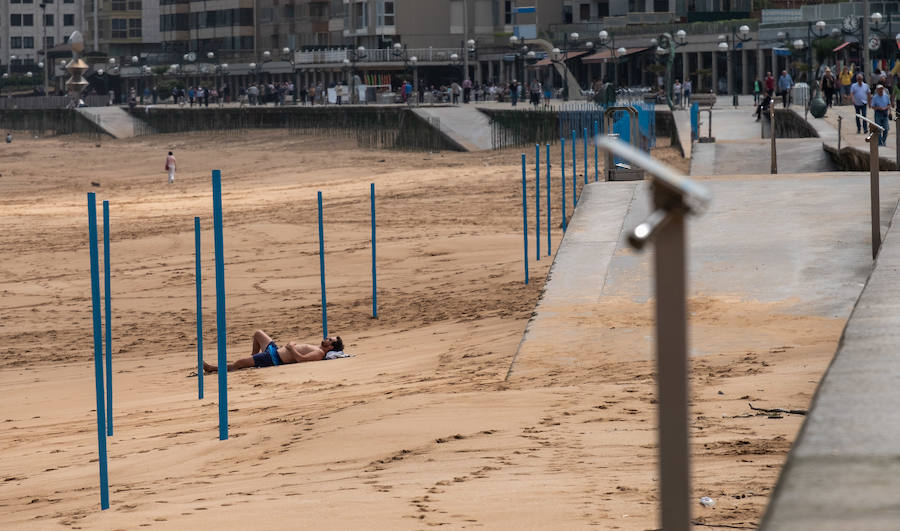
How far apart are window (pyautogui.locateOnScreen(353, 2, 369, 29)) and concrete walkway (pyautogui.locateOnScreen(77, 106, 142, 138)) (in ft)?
63.4

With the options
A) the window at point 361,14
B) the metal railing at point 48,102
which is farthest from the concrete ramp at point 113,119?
the window at point 361,14

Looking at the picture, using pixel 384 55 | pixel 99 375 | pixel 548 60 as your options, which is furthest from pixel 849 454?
pixel 384 55

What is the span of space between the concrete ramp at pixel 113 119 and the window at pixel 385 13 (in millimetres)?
19211

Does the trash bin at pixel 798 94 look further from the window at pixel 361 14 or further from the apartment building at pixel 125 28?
the apartment building at pixel 125 28

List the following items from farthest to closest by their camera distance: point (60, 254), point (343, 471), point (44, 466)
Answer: point (60, 254) → point (44, 466) → point (343, 471)

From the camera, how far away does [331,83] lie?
86.7 meters

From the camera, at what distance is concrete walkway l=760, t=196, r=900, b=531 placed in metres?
3.90

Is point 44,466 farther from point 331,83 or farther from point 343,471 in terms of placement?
point 331,83

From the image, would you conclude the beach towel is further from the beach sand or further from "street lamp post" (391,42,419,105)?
"street lamp post" (391,42,419,105)

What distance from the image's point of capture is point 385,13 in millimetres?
90438

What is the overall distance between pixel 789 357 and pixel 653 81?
63.2m

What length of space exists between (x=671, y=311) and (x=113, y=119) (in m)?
77.7

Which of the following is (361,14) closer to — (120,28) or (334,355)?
(120,28)

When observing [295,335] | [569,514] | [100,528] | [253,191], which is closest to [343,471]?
[100,528]
